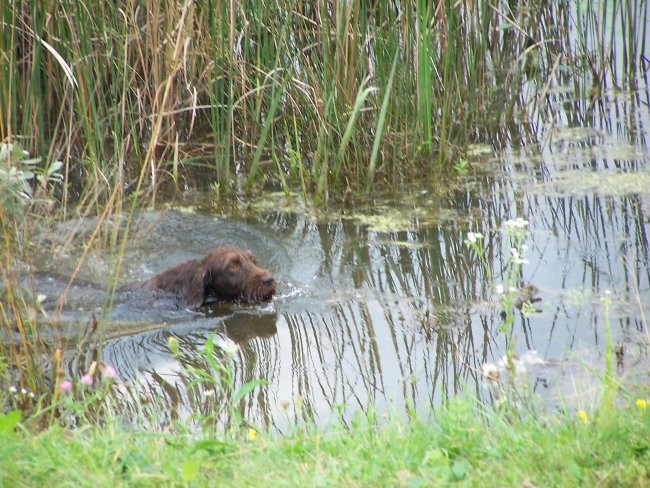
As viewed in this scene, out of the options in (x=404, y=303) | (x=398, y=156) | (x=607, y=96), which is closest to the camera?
(x=404, y=303)

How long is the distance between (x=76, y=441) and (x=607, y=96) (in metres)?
7.37

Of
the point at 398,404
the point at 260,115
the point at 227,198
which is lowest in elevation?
the point at 398,404

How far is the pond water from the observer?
489cm

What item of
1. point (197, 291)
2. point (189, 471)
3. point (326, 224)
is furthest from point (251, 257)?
point (189, 471)

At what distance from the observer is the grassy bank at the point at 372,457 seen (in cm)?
304

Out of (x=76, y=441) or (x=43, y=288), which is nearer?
(x=76, y=441)

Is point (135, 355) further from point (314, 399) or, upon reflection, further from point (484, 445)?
point (484, 445)

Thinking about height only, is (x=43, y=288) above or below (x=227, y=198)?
below

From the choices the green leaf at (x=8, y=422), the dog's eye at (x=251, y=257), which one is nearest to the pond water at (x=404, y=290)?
the dog's eye at (x=251, y=257)

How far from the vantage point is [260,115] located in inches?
324

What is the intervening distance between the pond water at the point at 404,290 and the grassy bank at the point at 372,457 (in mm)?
441

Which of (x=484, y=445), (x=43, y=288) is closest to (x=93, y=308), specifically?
(x=43, y=288)

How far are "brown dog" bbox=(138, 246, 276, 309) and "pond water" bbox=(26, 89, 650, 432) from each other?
111mm

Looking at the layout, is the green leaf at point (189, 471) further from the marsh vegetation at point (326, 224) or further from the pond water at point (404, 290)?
the pond water at point (404, 290)
